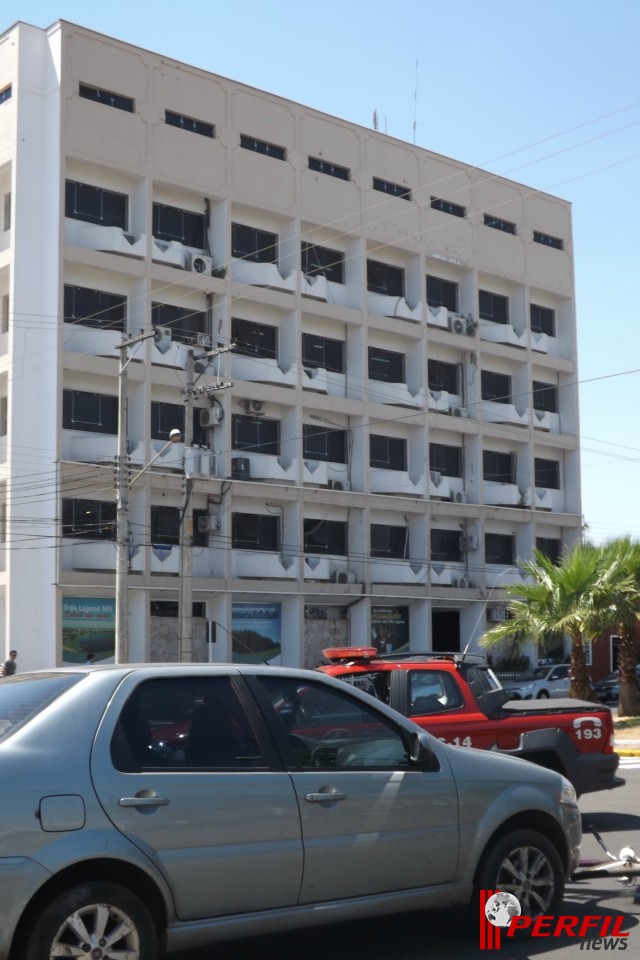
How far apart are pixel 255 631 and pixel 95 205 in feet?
51.3

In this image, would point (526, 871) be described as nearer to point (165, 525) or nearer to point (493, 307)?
point (165, 525)

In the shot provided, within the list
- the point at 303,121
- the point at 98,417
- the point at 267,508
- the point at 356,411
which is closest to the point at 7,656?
the point at 98,417

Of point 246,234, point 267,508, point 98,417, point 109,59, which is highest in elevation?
point 109,59

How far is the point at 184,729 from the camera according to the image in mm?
5922

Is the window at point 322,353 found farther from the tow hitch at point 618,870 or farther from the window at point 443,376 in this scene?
the tow hitch at point 618,870

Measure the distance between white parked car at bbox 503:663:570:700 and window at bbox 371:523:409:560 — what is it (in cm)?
664

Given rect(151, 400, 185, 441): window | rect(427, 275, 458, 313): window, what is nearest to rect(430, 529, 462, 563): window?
rect(427, 275, 458, 313): window

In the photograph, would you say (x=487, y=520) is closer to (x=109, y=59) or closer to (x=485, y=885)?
(x=109, y=59)

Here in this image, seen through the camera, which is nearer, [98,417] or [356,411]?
[98,417]

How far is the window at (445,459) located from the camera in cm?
4819

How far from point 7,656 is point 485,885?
1238 inches

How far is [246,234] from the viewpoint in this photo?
42.9m

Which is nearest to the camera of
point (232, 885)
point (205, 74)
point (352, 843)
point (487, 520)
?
point (232, 885)

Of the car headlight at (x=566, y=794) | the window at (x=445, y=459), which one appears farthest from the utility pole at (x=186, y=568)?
the car headlight at (x=566, y=794)
